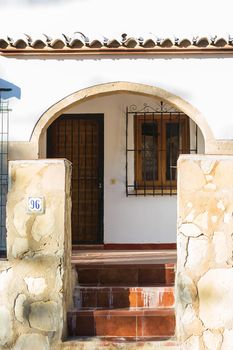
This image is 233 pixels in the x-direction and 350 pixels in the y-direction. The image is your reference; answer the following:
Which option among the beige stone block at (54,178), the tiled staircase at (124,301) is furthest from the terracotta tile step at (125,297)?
the beige stone block at (54,178)

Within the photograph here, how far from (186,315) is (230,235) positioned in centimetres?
97

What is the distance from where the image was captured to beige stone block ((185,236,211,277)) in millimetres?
5684

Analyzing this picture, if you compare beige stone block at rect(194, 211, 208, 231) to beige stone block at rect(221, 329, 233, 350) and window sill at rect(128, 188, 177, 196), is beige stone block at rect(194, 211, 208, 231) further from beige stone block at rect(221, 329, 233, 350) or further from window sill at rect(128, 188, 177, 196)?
window sill at rect(128, 188, 177, 196)

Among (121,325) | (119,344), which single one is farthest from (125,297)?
(119,344)

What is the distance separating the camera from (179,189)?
5.75 meters

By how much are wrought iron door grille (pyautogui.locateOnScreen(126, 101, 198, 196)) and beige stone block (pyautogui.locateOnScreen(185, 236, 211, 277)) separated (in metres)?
4.49

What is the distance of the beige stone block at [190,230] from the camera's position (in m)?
5.70

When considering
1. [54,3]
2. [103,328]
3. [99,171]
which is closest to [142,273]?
[103,328]

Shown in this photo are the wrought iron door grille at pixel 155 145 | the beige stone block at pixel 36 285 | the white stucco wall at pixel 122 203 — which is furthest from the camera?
the wrought iron door grille at pixel 155 145

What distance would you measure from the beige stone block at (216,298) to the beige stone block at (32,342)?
5.65 ft

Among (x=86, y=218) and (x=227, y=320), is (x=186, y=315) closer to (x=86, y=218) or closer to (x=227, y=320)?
(x=227, y=320)

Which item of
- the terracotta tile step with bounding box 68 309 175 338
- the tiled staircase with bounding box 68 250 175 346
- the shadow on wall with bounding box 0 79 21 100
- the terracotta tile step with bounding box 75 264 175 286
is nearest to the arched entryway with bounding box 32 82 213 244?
the shadow on wall with bounding box 0 79 21 100

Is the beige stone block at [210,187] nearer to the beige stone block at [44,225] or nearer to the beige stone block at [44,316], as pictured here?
the beige stone block at [44,225]

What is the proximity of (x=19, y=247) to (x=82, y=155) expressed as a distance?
4.77 meters
